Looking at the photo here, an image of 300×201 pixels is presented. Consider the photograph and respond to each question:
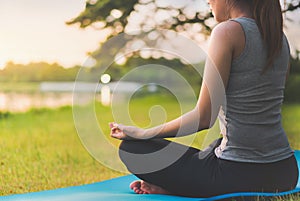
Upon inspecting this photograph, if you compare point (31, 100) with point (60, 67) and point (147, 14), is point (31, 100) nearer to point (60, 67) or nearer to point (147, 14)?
Answer: point (60, 67)

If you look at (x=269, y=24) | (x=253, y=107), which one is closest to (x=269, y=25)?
(x=269, y=24)

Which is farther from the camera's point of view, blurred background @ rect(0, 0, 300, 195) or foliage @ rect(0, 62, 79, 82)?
foliage @ rect(0, 62, 79, 82)

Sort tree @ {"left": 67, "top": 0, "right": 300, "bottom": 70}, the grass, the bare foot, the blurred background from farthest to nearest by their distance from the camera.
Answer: tree @ {"left": 67, "top": 0, "right": 300, "bottom": 70} < the blurred background < the grass < the bare foot

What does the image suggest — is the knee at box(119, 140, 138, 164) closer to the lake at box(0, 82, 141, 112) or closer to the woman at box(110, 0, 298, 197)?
the woman at box(110, 0, 298, 197)

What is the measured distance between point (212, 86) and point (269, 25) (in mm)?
301

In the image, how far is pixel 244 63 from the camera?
1.69m

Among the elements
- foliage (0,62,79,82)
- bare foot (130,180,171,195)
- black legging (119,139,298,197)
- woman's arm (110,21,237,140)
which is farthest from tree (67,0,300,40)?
woman's arm (110,21,237,140)

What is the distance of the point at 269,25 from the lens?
→ 1.70m

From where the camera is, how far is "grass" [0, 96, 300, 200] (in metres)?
2.86

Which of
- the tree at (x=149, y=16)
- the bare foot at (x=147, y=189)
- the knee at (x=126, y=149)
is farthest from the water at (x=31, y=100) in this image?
the knee at (x=126, y=149)

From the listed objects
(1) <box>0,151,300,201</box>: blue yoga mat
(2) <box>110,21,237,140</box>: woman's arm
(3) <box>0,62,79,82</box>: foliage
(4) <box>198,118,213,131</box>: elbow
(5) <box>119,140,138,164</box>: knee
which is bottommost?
(3) <box>0,62,79,82</box>: foliage

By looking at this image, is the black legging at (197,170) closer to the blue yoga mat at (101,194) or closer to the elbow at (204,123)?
the blue yoga mat at (101,194)

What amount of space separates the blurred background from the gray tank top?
1.18 metres

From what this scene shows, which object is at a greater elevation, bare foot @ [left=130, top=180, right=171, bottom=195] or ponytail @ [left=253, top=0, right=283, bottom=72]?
ponytail @ [left=253, top=0, right=283, bottom=72]
